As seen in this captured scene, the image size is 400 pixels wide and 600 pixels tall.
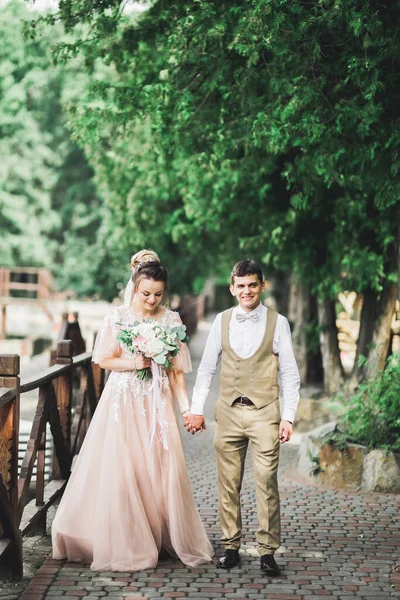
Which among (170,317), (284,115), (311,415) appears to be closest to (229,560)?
(170,317)

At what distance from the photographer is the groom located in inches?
223

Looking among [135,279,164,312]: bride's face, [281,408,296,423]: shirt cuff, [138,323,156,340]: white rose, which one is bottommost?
[281,408,296,423]: shirt cuff

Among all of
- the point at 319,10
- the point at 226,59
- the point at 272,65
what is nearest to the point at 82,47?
the point at 226,59

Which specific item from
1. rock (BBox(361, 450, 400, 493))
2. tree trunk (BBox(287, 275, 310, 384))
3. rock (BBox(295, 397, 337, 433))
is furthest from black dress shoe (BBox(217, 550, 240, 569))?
tree trunk (BBox(287, 275, 310, 384))

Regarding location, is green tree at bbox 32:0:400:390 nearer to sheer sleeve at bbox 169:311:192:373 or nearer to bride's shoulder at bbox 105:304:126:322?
sheer sleeve at bbox 169:311:192:373

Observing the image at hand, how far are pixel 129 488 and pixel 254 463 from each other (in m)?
0.87

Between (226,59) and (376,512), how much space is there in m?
4.86

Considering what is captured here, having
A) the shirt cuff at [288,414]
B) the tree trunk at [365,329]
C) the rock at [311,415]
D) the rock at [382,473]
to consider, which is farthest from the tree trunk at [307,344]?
the shirt cuff at [288,414]

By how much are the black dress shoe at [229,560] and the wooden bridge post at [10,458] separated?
52.9 inches

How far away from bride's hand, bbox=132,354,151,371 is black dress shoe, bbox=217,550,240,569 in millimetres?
1393

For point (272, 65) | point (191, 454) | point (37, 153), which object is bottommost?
point (191, 454)

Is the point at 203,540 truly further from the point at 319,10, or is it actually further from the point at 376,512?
the point at 319,10

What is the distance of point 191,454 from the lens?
36.4ft

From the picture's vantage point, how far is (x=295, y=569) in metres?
5.86
